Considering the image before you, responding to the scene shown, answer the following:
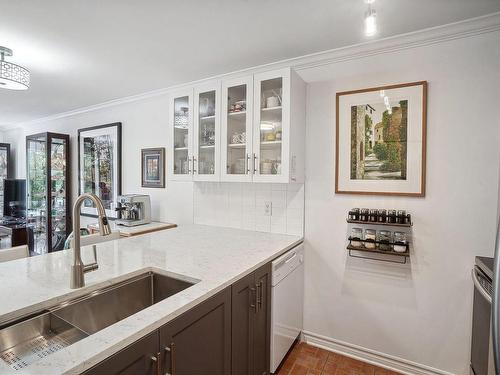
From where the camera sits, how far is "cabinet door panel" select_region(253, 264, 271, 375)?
5.19 ft

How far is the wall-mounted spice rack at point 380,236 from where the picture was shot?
6.00ft

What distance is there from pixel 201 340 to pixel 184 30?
5.99 feet

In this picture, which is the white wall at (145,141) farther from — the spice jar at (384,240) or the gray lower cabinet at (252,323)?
the spice jar at (384,240)

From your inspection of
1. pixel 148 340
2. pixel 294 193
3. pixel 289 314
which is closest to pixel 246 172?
pixel 294 193

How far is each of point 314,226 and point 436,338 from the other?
107 centimetres

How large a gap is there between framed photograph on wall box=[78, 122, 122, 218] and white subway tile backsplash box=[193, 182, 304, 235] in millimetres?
1338

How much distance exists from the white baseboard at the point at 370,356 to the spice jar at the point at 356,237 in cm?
80

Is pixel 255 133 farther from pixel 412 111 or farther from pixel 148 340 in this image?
pixel 148 340

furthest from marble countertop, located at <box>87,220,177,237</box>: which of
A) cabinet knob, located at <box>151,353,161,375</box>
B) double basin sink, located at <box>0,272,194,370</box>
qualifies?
cabinet knob, located at <box>151,353,161,375</box>

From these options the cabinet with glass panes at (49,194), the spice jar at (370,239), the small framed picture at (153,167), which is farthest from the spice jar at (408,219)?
the cabinet with glass panes at (49,194)

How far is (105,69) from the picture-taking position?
249 centimetres

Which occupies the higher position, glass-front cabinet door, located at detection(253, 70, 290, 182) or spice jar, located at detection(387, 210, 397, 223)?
glass-front cabinet door, located at detection(253, 70, 290, 182)

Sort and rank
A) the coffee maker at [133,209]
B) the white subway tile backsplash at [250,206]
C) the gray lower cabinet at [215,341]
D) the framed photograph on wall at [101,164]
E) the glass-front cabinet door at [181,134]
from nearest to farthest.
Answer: the gray lower cabinet at [215,341]
the white subway tile backsplash at [250,206]
the glass-front cabinet door at [181,134]
the coffee maker at [133,209]
the framed photograph on wall at [101,164]

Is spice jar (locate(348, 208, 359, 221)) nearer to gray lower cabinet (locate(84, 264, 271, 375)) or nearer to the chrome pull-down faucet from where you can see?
gray lower cabinet (locate(84, 264, 271, 375))
